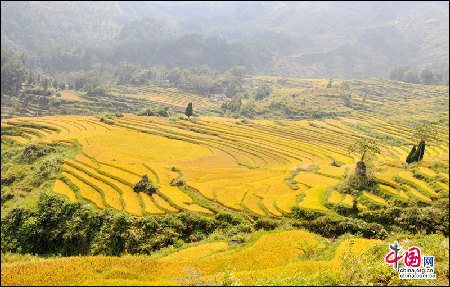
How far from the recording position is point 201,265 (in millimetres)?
15164

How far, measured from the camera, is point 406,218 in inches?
921

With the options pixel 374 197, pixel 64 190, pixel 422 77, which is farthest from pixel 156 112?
pixel 422 77

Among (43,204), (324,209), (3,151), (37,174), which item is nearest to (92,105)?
(3,151)

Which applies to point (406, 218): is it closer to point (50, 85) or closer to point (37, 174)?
point (37, 174)

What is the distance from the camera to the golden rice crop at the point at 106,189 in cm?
2523

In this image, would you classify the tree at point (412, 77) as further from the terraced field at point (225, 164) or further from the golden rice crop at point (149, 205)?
the golden rice crop at point (149, 205)

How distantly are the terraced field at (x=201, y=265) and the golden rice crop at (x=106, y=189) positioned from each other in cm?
929

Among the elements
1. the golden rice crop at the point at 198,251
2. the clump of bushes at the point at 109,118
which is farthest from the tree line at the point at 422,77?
the golden rice crop at the point at 198,251

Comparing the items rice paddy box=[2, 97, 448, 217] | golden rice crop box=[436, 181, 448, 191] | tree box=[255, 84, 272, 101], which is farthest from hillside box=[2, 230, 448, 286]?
tree box=[255, 84, 272, 101]

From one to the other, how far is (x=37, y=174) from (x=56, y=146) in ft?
36.4

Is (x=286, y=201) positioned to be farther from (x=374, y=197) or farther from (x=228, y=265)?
(x=228, y=265)

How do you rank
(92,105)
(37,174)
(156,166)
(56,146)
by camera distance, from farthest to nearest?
1. (92,105)
2. (56,146)
3. (156,166)
4. (37,174)

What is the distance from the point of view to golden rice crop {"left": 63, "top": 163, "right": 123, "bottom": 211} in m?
25.2

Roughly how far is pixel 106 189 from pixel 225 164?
18.2 meters
